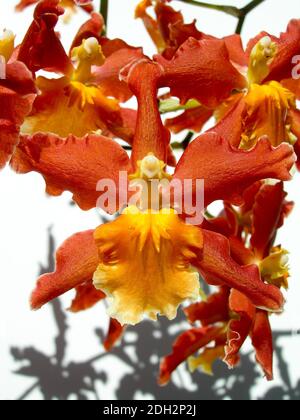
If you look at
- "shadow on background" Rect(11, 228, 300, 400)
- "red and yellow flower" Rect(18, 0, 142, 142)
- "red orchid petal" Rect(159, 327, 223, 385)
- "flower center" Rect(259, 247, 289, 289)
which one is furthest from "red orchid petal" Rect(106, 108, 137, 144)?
"shadow on background" Rect(11, 228, 300, 400)

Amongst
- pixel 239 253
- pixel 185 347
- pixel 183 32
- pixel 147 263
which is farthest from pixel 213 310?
pixel 183 32

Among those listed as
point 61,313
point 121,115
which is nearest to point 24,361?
point 61,313

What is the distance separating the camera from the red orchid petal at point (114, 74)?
2.05 ft

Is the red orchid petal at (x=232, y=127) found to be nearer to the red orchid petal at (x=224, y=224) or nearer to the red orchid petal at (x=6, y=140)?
the red orchid petal at (x=224, y=224)

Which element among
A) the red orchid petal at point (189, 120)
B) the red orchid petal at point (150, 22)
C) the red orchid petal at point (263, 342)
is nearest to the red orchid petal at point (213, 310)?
the red orchid petal at point (263, 342)

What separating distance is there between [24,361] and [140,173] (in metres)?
0.69

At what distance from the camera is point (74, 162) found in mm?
536

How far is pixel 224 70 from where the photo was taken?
607 millimetres

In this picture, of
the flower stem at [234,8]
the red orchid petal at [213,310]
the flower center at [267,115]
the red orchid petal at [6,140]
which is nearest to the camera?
the red orchid petal at [6,140]

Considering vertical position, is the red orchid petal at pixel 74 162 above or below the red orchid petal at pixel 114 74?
below

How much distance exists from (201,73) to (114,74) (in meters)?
0.10

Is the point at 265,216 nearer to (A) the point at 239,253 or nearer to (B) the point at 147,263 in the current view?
(A) the point at 239,253

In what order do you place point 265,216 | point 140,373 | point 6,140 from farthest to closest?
point 140,373
point 265,216
point 6,140
